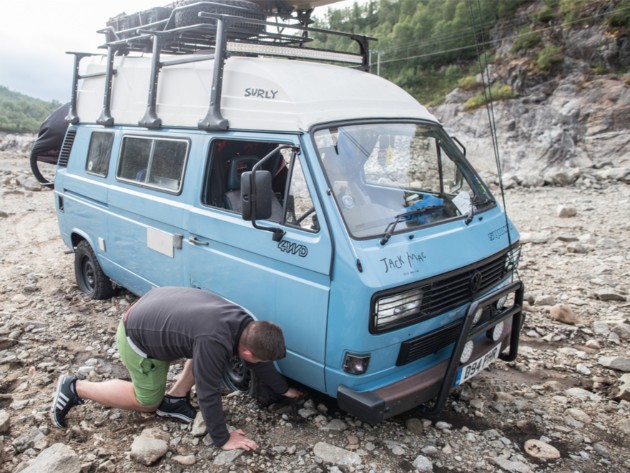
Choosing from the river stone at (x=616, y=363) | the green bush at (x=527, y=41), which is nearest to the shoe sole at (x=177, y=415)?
the river stone at (x=616, y=363)

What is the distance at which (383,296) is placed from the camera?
3023 mm

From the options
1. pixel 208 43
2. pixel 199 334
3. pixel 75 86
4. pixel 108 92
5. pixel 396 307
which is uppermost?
pixel 208 43

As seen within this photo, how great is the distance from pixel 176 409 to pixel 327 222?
1840 millimetres

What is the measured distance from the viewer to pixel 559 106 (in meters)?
20.5

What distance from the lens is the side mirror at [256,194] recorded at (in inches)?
124

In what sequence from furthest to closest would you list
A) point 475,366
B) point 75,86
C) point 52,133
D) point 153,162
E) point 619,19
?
point 619,19, point 52,133, point 75,86, point 153,162, point 475,366

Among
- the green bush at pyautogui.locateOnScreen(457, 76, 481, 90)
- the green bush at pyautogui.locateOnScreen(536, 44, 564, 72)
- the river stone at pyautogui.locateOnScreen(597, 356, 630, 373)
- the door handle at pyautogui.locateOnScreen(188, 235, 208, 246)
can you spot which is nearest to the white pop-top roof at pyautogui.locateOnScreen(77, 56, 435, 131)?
the door handle at pyautogui.locateOnScreen(188, 235, 208, 246)

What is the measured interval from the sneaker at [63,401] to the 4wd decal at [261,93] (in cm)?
248

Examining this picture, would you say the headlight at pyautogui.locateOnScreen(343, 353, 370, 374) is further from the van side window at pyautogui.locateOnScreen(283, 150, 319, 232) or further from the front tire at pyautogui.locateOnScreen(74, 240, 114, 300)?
the front tire at pyautogui.locateOnScreen(74, 240, 114, 300)

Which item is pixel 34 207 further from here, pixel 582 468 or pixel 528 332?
pixel 582 468

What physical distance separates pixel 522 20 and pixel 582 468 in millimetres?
33043

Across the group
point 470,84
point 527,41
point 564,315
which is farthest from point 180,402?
point 527,41

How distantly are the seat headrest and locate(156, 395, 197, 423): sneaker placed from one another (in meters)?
1.68

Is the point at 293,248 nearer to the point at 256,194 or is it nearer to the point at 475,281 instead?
the point at 256,194
